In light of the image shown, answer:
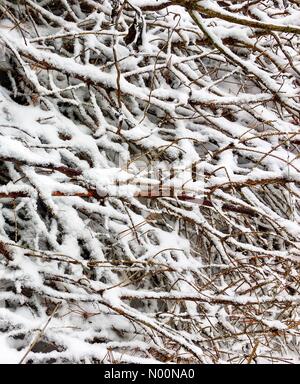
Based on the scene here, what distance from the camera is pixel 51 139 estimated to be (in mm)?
2137

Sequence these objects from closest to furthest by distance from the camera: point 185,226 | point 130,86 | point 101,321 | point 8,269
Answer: point 8,269 → point 101,321 → point 130,86 → point 185,226

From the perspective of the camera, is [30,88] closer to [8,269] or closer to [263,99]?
[8,269]

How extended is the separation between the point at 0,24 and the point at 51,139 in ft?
2.16

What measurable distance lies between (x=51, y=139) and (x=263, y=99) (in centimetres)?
107

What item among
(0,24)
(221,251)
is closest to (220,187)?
(221,251)

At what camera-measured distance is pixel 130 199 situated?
180cm

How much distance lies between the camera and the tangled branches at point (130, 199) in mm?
1808

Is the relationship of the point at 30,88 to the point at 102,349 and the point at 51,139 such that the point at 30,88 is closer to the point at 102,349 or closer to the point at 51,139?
the point at 51,139

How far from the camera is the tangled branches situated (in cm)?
181

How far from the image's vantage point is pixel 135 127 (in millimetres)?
2242
